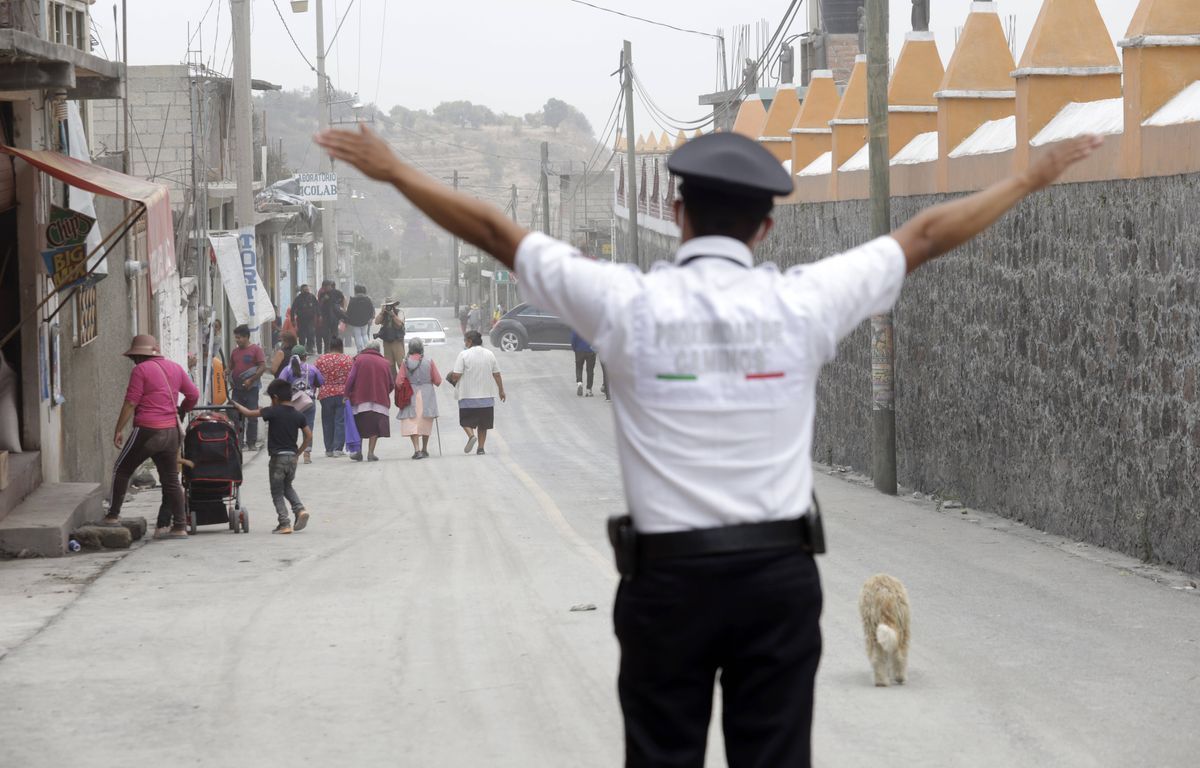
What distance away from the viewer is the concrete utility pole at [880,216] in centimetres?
1695

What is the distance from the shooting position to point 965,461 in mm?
16469

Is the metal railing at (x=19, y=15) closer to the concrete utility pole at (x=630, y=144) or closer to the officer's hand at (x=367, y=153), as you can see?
the officer's hand at (x=367, y=153)

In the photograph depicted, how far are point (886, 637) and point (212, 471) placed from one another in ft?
28.3

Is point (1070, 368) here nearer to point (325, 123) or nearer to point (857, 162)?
point (857, 162)

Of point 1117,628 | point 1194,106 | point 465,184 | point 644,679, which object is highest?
point 465,184

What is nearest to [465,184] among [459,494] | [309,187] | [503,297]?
[503,297]

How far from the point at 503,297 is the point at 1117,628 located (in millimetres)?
77863

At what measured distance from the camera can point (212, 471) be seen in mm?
14641

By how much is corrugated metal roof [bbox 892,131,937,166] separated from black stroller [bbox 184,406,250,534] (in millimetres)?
7979

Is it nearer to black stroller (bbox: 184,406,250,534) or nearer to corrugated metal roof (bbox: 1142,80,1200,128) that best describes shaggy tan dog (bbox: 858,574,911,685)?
corrugated metal roof (bbox: 1142,80,1200,128)

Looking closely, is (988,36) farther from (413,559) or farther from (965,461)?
(413,559)

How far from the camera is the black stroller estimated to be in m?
14.6

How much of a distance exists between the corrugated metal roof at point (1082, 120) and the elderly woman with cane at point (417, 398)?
10491 mm

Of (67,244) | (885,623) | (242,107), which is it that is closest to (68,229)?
(67,244)
